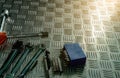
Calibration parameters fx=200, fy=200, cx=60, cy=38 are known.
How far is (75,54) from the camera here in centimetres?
314

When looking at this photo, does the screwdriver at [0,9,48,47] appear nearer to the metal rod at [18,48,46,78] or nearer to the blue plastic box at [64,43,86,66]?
the metal rod at [18,48,46,78]

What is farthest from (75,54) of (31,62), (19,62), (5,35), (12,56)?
(5,35)

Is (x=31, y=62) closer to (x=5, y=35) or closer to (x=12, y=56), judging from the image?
(x=12, y=56)

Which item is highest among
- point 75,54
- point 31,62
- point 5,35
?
point 5,35

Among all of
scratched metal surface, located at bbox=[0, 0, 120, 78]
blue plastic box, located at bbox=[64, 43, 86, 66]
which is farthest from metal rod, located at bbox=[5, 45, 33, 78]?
blue plastic box, located at bbox=[64, 43, 86, 66]

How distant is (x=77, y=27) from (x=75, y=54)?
91cm

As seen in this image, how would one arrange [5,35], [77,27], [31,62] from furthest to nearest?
[77,27] < [5,35] < [31,62]

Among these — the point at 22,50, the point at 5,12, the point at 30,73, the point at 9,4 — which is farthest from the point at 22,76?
the point at 9,4

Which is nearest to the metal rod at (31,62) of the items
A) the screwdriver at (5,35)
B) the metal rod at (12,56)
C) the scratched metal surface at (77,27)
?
the scratched metal surface at (77,27)

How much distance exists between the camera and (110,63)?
130 inches

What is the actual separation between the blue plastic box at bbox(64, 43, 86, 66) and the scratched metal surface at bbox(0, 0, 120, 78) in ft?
0.45

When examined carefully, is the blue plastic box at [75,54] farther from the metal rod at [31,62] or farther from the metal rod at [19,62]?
the metal rod at [19,62]

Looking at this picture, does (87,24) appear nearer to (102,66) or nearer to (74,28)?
(74,28)

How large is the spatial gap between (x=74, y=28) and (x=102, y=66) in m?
1.00
